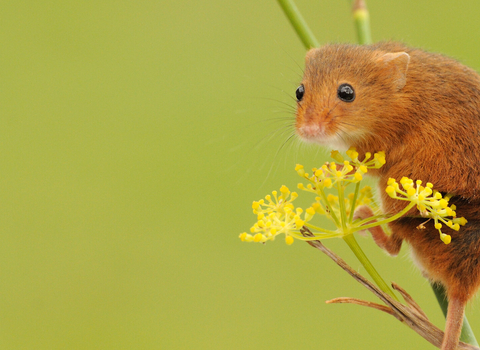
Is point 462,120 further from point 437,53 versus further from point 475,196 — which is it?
point 437,53

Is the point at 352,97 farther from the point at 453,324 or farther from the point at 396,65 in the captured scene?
the point at 453,324

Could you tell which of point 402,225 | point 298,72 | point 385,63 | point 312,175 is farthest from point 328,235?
point 298,72

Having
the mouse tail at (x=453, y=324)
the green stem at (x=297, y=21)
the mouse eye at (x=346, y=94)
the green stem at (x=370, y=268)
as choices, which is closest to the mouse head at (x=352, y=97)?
the mouse eye at (x=346, y=94)

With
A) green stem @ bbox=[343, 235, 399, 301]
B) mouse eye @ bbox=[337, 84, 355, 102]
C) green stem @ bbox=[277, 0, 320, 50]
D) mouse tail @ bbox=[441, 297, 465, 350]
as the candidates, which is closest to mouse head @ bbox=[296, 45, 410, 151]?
mouse eye @ bbox=[337, 84, 355, 102]

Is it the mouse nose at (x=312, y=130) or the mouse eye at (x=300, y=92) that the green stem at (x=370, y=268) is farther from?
the mouse eye at (x=300, y=92)

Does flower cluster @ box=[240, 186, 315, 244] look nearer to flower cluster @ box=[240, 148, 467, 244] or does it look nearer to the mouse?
flower cluster @ box=[240, 148, 467, 244]

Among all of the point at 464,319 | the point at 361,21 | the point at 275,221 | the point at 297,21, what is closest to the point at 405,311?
the point at 464,319

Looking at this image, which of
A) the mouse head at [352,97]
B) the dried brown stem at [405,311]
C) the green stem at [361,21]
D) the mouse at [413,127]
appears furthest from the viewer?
the green stem at [361,21]
